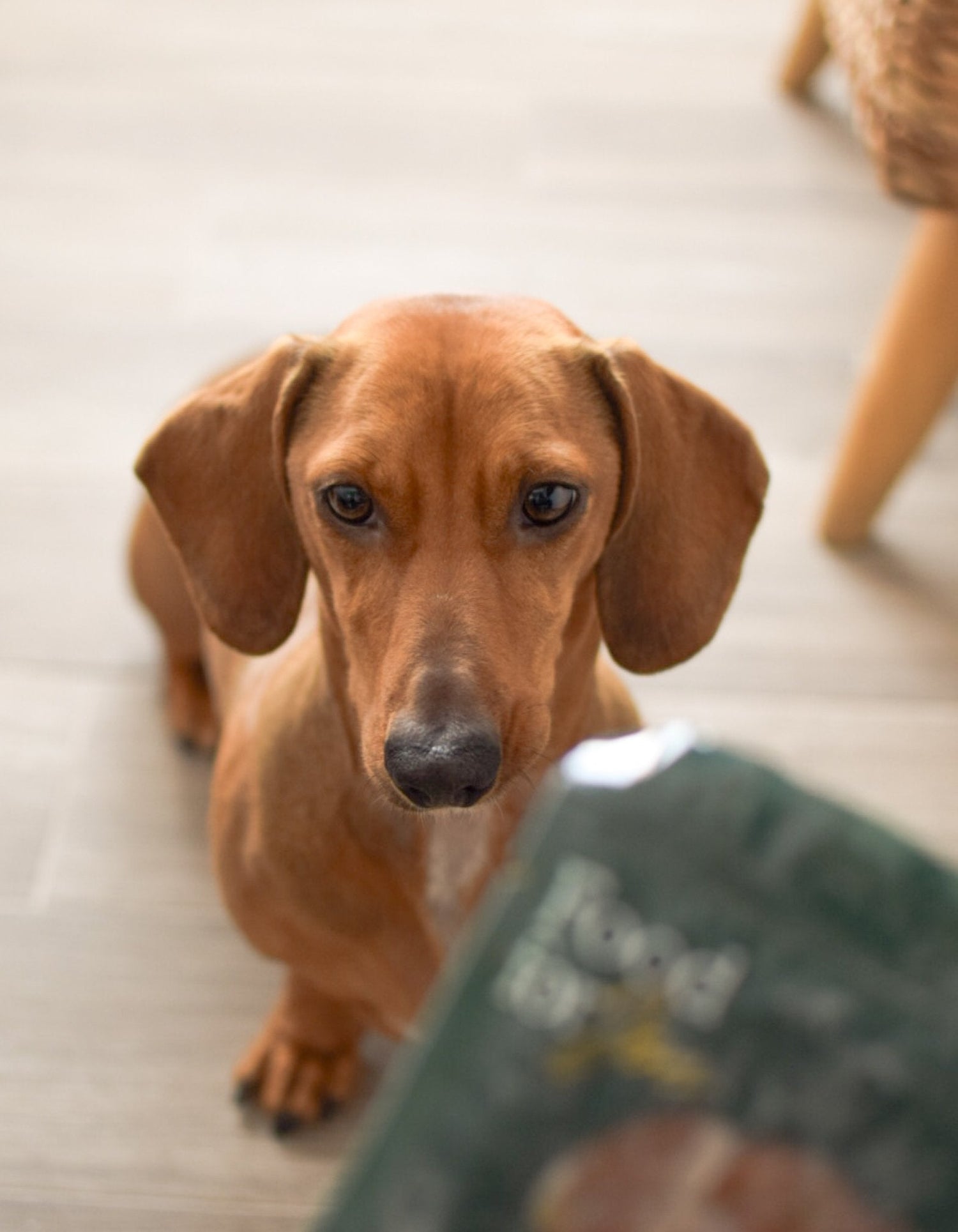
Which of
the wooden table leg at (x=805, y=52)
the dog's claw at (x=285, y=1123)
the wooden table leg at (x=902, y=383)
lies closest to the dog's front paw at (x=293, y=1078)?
the dog's claw at (x=285, y=1123)

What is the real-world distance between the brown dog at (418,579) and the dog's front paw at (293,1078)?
0.37 ft

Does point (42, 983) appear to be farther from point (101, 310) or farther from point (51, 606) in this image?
point (101, 310)

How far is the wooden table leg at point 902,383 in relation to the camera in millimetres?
1783

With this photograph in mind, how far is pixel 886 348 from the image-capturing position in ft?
6.19

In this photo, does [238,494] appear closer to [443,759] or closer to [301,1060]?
[443,759]

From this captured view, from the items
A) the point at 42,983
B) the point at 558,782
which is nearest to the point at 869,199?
the point at 42,983

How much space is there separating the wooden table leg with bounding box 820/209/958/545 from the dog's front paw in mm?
1092

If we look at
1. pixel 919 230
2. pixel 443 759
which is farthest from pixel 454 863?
pixel 919 230

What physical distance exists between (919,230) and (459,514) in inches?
46.5

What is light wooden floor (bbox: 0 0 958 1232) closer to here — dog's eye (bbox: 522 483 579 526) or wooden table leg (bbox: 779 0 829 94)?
wooden table leg (bbox: 779 0 829 94)

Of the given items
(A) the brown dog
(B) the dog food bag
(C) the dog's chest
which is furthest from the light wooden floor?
(B) the dog food bag

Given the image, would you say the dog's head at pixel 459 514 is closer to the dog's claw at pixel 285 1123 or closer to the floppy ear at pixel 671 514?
the floppy ear at pixel 671 514

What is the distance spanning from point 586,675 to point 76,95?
6.97 feet

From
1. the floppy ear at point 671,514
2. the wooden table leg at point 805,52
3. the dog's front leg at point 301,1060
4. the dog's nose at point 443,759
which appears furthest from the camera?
the wooden table leg at point 805,52
